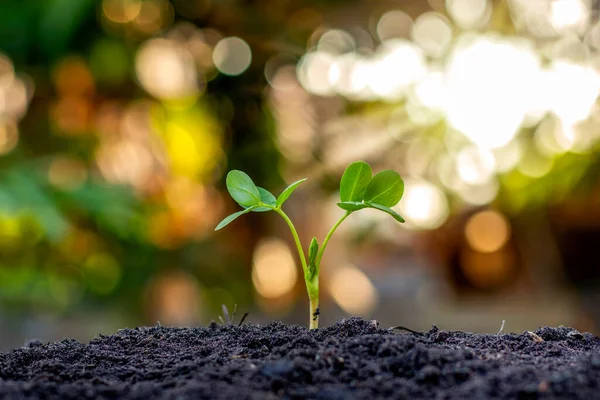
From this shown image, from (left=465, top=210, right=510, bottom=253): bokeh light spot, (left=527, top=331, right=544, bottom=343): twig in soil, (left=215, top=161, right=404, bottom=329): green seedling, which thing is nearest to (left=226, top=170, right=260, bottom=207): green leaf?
(left=215, top=161, right=404, bottom=329): green seedling

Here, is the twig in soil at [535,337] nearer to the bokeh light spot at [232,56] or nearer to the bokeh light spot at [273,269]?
the bokeh light spot at [273,269]

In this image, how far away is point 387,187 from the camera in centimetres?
65

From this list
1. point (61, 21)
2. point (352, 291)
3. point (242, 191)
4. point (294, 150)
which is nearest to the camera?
point (242, 191)

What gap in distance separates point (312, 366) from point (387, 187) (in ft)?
0.71

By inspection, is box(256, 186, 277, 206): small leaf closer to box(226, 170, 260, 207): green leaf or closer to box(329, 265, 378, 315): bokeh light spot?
box(226, 170, 260, 207): green leaf

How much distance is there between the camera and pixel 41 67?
103 inches

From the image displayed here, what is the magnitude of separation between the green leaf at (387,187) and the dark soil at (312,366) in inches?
5.2

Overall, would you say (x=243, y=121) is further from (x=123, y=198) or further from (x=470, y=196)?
(x=470, y=196)

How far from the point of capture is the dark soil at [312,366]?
462 millimetres

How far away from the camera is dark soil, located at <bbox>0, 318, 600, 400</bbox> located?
462 millimetres

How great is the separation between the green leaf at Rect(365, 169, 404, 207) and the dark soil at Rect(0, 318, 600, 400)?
0.13 metres

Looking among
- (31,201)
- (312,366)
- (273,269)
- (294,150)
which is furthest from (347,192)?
(273,269)

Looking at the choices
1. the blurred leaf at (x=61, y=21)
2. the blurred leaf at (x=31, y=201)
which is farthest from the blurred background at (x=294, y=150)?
the blurred leaf at (x=31, y=201)

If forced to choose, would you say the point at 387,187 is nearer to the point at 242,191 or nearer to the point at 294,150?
the point at 242,191
